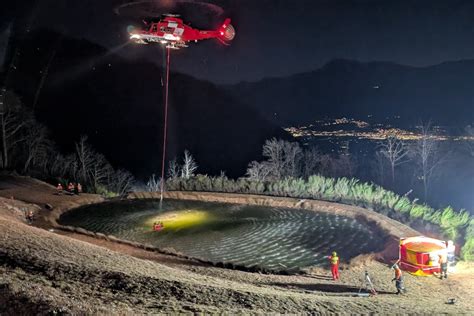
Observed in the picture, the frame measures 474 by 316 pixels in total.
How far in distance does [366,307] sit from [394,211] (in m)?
12.8

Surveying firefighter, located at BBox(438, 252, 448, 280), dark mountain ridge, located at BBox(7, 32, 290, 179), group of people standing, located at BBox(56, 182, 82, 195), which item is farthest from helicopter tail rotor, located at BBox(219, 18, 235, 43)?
dark mountain ridge, located at BBox(7, 32, 290, 179)

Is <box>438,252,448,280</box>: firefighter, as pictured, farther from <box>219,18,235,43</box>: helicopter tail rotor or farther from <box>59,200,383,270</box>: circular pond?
<box>219,18,235,43</box>: helicopter tail rotor

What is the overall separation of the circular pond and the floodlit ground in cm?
161

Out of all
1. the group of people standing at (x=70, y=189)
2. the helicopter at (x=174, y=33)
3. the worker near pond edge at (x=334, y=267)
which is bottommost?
the worker near pond edge at (x=334, y=267)

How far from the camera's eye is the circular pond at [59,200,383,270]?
45.4 feet

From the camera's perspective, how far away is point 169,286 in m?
7.42

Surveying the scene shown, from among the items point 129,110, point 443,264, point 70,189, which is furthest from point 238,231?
point 129,110

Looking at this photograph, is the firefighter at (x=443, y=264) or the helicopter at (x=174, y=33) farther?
the helicopter at (x=174, y=33)

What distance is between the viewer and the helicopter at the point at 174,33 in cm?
1305

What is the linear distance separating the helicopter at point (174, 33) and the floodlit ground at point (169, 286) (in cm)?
696

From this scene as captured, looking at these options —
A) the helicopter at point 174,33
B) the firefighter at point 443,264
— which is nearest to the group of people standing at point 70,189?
the helicopter at point 174,33

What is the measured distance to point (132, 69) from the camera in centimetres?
10738

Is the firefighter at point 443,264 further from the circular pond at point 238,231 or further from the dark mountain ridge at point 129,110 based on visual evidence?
the dark mountain ridge at point 129,110

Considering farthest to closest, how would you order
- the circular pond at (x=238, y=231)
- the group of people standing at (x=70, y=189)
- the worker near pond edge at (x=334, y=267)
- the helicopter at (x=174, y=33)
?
1. the group of people standing at (x=70, y=189)
2. the circular pond at (x=238, y=231)
3. the helicopter at (x=174, y=33)
4. the worker near pond edge at (x=334, y=267)
